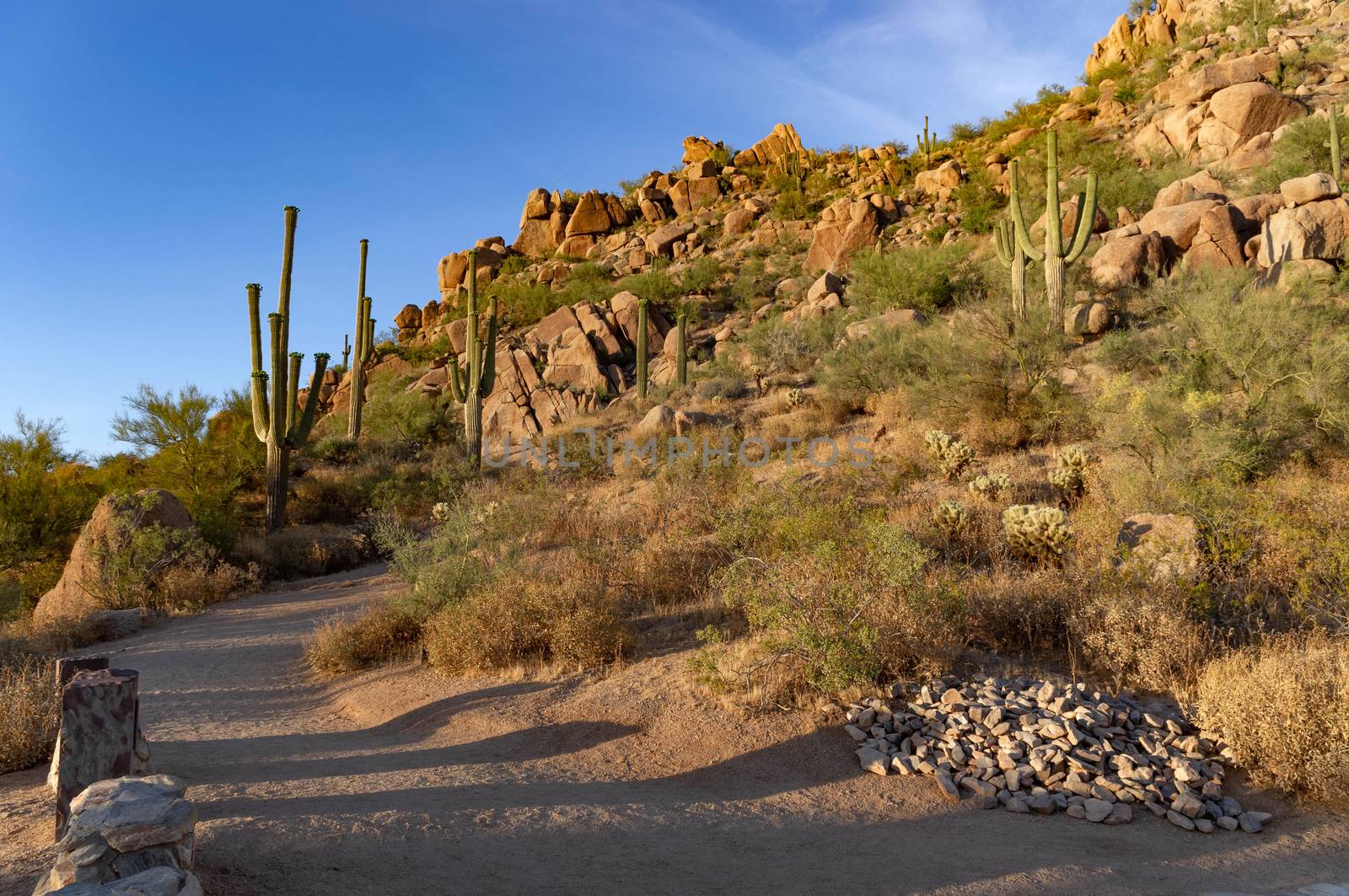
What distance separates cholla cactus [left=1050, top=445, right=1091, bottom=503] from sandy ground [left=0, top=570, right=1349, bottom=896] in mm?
6180

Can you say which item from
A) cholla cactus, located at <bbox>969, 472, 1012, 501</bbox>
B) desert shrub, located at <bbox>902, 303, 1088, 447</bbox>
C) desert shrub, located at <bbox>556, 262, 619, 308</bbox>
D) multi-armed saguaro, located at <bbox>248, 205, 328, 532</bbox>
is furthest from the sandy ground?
desert shrub, located at <bbox>556, 262, 619, 308</bbox>

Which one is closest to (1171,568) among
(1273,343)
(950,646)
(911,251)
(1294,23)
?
(950,646)

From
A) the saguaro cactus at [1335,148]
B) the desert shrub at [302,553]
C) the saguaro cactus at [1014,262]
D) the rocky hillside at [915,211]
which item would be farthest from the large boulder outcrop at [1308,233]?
the desert shrub at [302,553]

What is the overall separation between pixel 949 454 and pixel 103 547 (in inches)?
512

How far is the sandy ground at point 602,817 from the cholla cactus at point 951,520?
4106 millimetres

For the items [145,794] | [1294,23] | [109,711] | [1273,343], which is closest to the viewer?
[145,794]

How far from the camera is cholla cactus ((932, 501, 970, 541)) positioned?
941cm

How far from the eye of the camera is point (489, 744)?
6.08 meters

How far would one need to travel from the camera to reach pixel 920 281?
24.2 metres

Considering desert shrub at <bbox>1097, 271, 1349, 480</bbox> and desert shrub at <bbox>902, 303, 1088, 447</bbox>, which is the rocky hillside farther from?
desert shrub at <bbox>1097, 271, 1349, 480</bbox>

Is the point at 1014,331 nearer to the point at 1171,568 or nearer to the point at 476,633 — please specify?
the point at 1171,568

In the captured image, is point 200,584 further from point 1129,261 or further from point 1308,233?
point 1308,233

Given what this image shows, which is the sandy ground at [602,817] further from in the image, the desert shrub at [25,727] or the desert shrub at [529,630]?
the desert shrub at [529,630]

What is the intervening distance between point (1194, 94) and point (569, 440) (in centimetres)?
2869
